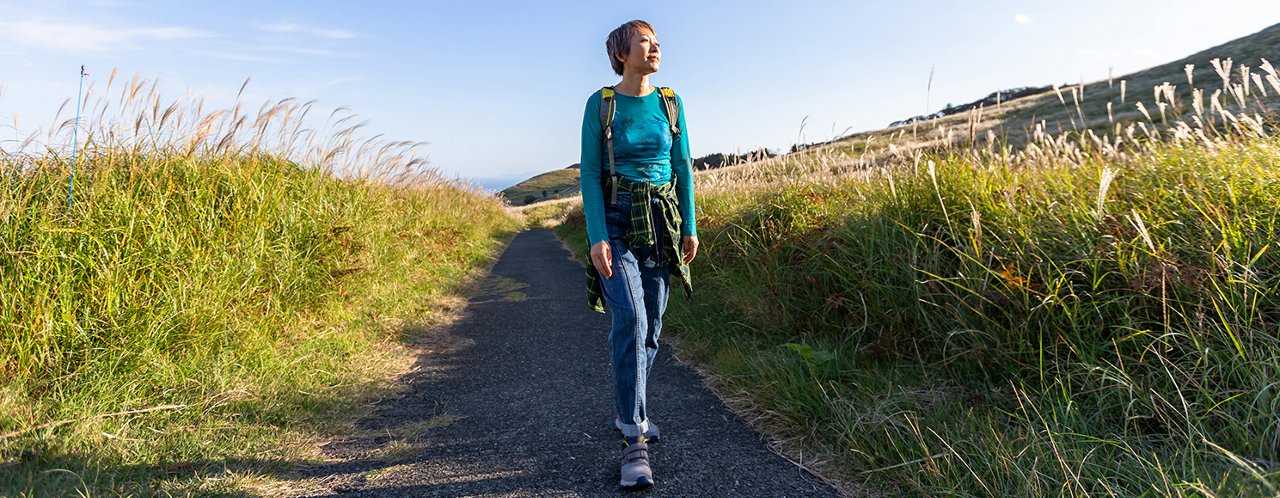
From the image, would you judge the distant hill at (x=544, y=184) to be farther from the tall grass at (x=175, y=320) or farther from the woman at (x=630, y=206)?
the woman at (x=630, y=206)

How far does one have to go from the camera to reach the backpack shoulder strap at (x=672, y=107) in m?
2.76

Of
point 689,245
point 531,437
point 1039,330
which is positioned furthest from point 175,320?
point 1039,330

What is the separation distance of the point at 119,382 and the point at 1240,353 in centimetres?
512

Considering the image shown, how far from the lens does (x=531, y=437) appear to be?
3.09 meters

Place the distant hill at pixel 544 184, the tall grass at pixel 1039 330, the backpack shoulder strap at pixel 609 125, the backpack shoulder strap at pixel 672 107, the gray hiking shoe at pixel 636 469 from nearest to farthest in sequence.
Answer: the tall grass at pixel 1039 330 < the gray hiking shoe at pixel 636 469 < the backpack shoulder strap at pixel 609 125 < the backpack shoulder strap at pixel 672 107 < the distant hill at pixel 544 184

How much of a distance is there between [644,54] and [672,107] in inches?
13.0

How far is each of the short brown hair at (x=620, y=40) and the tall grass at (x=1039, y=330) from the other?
1.90 meters

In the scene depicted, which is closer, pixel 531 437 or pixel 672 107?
pixel 672 107

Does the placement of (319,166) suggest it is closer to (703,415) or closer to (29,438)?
(29,438)

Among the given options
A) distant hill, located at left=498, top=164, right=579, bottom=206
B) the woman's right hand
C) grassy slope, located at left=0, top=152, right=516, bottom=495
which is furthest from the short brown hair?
distant hill, located at left=498, top=164, right=579, bottom=206

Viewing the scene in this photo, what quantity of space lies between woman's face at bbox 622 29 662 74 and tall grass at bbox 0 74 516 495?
249 cm

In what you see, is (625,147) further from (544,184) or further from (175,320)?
(544,184)

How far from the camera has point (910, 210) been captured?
372cm

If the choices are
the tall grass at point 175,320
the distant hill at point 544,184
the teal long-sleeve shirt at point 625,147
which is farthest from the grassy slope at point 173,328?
the distant hill at point 544,184
